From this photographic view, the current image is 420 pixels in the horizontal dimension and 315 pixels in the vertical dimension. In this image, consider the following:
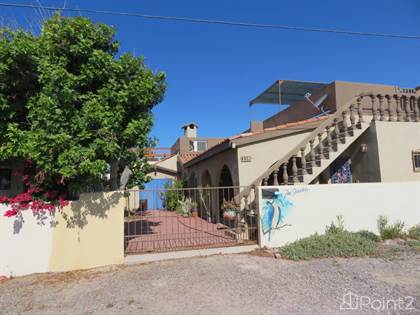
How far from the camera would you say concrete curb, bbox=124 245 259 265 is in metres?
6.55

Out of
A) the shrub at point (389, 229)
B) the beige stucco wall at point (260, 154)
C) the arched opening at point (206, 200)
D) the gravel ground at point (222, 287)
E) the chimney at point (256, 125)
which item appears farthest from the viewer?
the chimney at point (256, 125)

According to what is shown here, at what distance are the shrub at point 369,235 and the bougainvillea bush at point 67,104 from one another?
21.3 ft

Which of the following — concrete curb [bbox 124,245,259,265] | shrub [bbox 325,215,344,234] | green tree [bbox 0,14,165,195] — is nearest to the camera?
green tree [bbox 0,14,165,195]

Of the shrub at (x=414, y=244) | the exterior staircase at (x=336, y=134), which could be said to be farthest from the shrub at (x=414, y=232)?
the exterior staircase at (x=336, y=134)

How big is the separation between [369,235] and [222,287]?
509 centimetres

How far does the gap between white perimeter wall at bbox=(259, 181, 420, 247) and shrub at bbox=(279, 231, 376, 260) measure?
1.27 feet

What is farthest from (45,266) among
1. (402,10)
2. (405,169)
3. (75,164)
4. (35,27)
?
(402,10)

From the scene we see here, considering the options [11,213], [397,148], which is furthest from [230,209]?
[397,148]

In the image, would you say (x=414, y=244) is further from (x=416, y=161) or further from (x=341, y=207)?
(x=416, y=161)

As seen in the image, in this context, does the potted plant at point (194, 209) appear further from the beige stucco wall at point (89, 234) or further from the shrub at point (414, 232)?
the shrub at point (414, 232)

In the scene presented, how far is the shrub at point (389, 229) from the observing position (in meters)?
7.92

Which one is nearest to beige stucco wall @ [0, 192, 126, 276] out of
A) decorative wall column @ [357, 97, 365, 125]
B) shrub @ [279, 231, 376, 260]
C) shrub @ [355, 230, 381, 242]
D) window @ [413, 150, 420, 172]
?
shrub @ [279, 231, 376, 260]

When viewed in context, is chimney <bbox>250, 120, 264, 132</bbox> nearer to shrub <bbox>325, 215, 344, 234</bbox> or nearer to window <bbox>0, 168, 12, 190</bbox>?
shrub <bbox>325, 215, 344, 234</bbox>

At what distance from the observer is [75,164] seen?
18.2 feet
